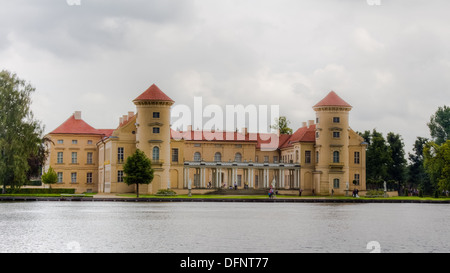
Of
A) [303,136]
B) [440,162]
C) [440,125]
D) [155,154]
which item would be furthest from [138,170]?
[440,125]

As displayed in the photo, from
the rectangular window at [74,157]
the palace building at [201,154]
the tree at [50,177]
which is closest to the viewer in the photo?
the palace building at [201,154]

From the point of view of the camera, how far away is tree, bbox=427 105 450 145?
109 m

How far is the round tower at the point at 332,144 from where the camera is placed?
89.4 m

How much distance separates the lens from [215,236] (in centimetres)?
3075

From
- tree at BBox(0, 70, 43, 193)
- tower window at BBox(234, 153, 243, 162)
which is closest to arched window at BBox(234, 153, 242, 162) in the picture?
tower window at BBox(234, 153, 243, 162)

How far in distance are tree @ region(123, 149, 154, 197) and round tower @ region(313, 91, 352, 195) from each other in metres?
24.0

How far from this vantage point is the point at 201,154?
321 feet

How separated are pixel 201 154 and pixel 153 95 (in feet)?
53.7

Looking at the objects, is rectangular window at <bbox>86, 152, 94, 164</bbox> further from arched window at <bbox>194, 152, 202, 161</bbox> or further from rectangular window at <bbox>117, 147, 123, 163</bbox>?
arched window at <bbox>194, 152, 202, 161</bbox>

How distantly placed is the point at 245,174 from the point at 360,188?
625 inches

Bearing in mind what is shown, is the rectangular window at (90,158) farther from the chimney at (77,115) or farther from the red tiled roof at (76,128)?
the chimney at (77,115)

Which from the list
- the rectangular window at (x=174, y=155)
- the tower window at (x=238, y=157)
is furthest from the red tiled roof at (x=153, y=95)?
the tower window at (x=238, y=157)
